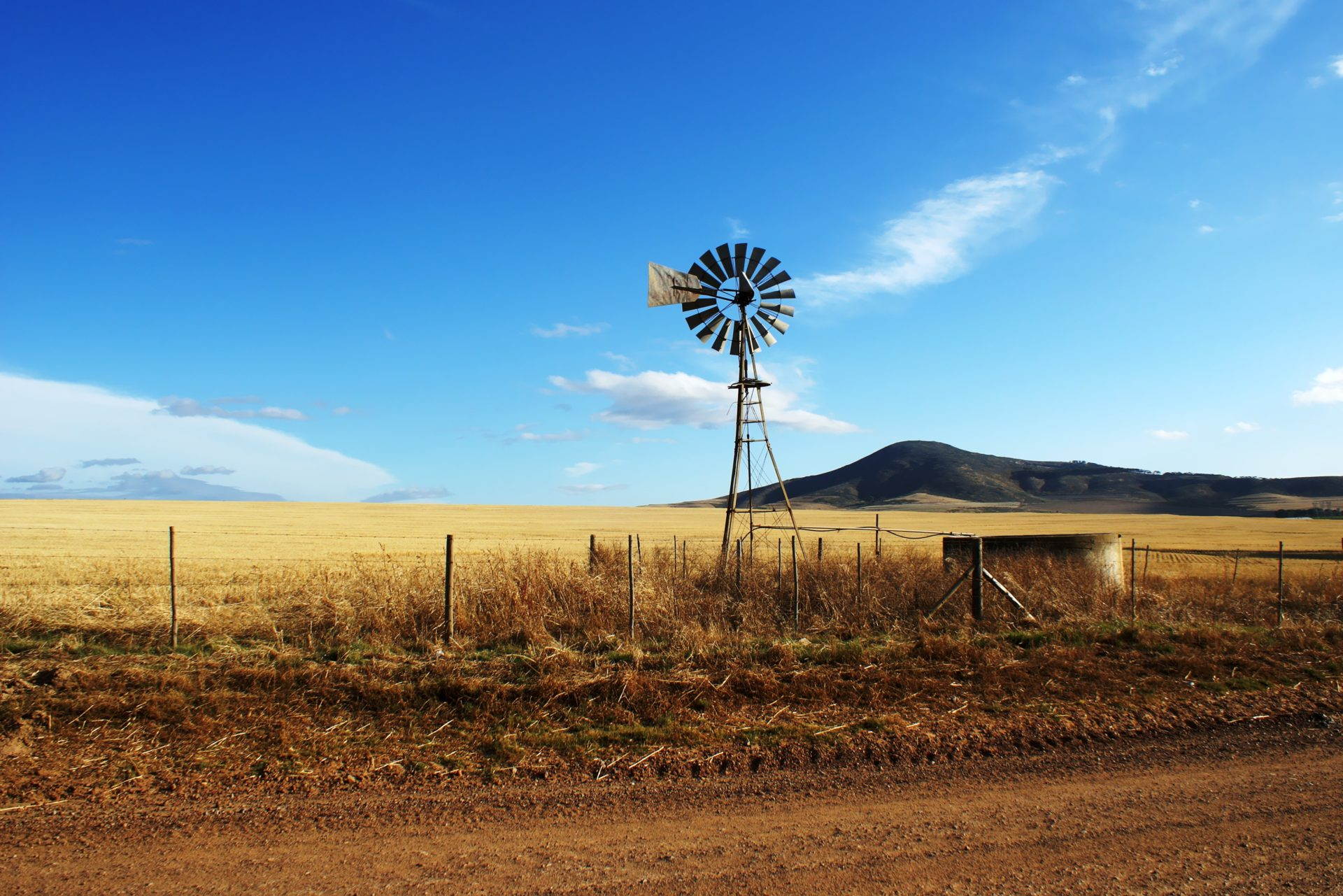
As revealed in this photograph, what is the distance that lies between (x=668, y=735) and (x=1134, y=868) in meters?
3.84

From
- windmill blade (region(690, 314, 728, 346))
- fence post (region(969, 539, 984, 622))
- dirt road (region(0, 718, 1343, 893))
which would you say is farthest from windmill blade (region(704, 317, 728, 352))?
dirt road (region(0, 718, 1343, 893))

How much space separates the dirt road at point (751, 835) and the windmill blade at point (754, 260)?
15939 mm

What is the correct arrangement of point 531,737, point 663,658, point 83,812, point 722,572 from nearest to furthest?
1. point 83,812
2. point 531,737
3. point 663,658
4. point 722,572

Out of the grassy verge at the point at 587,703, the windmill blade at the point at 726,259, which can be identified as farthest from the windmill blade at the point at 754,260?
the grassy verge at the point at 587,703

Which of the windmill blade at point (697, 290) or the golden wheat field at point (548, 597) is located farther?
the windmill blade at point (697, 290)

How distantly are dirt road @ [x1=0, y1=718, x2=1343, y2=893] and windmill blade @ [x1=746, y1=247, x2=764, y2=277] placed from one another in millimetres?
15939

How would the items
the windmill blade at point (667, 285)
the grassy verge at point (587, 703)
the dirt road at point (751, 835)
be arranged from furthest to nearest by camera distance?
1. the windmill blade at point (667, 285)
2. the grassy verge at point (587, 703)
3. the dirt road at point (751, 835)

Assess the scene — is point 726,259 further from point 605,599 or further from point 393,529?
point 393,529

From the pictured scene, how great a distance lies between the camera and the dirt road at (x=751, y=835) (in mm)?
4723

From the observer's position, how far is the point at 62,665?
9.48m

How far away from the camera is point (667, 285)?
21078mm

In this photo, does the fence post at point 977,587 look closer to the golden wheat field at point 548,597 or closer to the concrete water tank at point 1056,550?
the golden wheat field at point 548,597

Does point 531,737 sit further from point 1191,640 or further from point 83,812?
point 1191,640

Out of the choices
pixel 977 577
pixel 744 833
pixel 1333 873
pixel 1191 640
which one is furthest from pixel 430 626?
pixel 1191 640
